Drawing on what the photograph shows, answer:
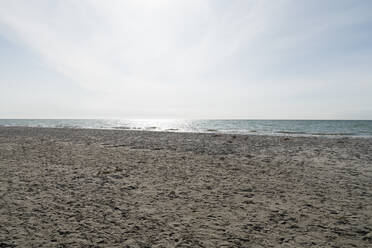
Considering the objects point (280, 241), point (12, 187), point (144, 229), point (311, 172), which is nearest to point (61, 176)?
point (12, 187)

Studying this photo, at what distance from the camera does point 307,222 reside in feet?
15.0

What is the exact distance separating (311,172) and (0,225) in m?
11.0

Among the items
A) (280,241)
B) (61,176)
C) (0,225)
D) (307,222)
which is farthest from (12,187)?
(307,222)

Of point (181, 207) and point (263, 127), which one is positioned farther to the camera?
point (263, 127)

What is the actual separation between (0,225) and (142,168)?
18.5 feet

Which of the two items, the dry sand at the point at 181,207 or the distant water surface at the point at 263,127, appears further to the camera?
the distant water surface at the point at 263,127

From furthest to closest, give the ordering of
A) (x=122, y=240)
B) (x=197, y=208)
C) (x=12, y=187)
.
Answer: (x=12, y=187) < (x=197, y=208) < (x=122, y=240)

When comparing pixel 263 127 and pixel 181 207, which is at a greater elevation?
pixel 263 127

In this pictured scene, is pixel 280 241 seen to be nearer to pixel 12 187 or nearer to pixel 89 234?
pixel 89 234

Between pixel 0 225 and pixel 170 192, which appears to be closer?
pixel 0 225

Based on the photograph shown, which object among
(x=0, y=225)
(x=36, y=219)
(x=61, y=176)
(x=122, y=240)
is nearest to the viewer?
(x=122, y=240)

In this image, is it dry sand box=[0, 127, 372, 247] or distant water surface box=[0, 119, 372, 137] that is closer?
dry sand box=[0, 127, 372, 247]

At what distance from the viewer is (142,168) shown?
9469mm

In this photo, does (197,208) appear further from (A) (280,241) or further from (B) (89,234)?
(B) (89,234)
